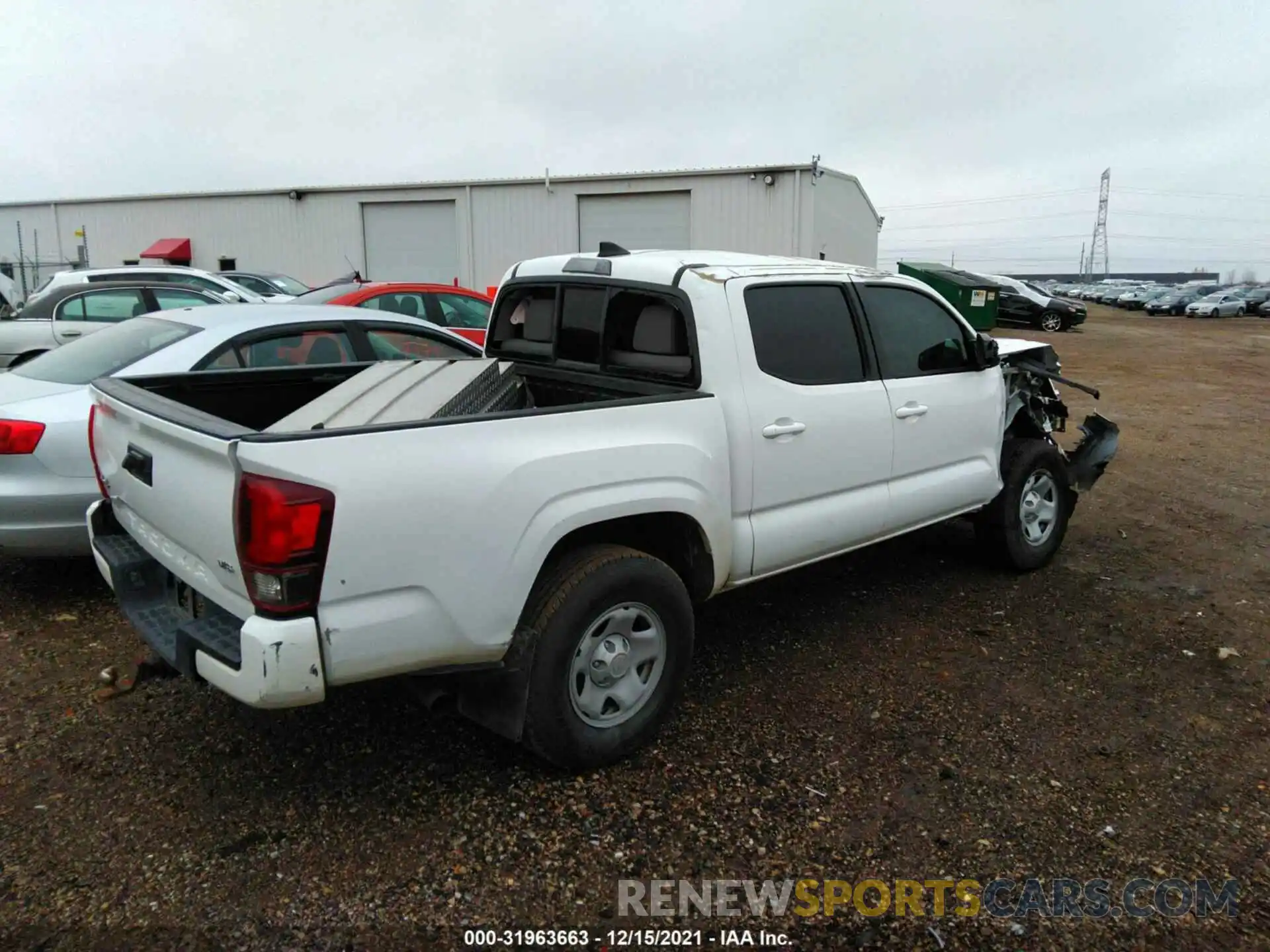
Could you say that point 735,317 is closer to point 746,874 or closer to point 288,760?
point 746,874

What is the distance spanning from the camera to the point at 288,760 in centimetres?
346

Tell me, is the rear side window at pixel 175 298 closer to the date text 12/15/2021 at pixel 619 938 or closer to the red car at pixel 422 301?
the red car at pixel 422 301

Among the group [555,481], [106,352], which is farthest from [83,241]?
[555,481]

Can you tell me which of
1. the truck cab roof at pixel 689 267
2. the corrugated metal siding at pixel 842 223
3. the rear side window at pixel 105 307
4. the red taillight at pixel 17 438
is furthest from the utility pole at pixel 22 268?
the truck cab roof at pixel 689 267

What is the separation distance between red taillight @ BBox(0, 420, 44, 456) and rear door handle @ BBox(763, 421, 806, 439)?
3466 millimetres

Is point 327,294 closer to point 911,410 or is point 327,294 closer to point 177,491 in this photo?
point 911,410

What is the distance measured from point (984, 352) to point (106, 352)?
4.98 meters

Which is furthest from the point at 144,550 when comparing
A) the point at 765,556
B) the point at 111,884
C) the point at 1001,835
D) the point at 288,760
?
the point at 1001,835

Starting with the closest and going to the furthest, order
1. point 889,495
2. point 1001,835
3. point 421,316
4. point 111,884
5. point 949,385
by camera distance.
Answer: point 111,884 → point 1001,835 → point 889,495 → point 949,385 → point 421,316

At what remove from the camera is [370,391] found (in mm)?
3928

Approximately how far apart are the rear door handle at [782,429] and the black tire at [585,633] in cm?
74

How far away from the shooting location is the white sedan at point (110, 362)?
14.5 ft

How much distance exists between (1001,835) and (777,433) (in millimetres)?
1689

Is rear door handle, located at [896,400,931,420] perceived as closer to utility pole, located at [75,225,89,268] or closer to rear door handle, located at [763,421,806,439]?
rear door handle, located at [763,421,806,439]
